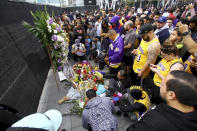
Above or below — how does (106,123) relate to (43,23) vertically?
below

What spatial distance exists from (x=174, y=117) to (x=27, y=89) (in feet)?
9.67

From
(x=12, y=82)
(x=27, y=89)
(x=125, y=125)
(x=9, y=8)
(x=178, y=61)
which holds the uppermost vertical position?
(x=9, y=8)

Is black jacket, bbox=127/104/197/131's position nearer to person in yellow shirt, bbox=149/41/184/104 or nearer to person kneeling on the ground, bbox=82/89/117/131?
person kneeling on the ground, bbox=82/89/117/131

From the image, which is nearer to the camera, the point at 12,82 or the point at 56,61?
the point at 12,82

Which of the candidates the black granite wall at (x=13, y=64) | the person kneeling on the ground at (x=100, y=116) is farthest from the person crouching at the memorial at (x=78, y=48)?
the person kneeling on the ground at (x=100, y=116)

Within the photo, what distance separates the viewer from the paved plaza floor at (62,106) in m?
2.51

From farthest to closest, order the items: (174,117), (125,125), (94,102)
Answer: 1. (125,125)
2. (94,102)
3. (174,117)

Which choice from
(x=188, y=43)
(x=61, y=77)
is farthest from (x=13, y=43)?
(x=188, y=43)

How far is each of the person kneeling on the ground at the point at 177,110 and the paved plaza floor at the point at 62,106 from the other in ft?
5.61

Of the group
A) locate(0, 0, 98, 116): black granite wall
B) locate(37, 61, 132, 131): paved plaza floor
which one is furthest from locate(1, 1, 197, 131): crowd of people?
locate(0, 0, 98, 116): black granite wall

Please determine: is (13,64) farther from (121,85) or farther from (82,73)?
(121,85)

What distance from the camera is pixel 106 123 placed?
1686 millimetres

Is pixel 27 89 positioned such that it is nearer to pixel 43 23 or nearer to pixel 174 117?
pixel 43 23

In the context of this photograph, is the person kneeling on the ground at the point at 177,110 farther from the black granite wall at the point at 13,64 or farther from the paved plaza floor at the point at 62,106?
the black granite wall at the point at 13,64
